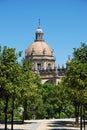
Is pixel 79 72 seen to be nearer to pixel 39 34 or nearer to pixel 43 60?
pixel 43 60

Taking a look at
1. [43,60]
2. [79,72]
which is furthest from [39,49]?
Answer: [79,72]

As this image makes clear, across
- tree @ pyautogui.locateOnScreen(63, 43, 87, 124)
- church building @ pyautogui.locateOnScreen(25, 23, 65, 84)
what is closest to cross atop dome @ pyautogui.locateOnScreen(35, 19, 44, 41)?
church building @ pyautogui.locateOnScreen(25, 23, 65, 84)

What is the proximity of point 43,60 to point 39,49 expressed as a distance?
458cm

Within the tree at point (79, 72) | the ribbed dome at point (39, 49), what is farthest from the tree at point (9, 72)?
the ribbed dome at point (39, 49)

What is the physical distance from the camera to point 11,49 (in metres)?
35.7

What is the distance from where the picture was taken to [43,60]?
150 m

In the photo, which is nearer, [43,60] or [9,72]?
[9,72]

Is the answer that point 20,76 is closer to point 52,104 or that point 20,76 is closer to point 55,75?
point 52,104

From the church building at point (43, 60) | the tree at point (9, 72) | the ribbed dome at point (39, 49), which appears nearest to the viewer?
the tree at point (9, 72)

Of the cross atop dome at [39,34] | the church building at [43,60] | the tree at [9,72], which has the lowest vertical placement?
the tree at [9,72]

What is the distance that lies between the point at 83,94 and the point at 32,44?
120m

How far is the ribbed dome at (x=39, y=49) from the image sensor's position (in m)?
150

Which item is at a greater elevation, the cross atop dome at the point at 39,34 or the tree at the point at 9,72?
the cross atop dome at the point at 39,34

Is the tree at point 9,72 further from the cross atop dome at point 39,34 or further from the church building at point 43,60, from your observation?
the cross atop dome at point 39,34
